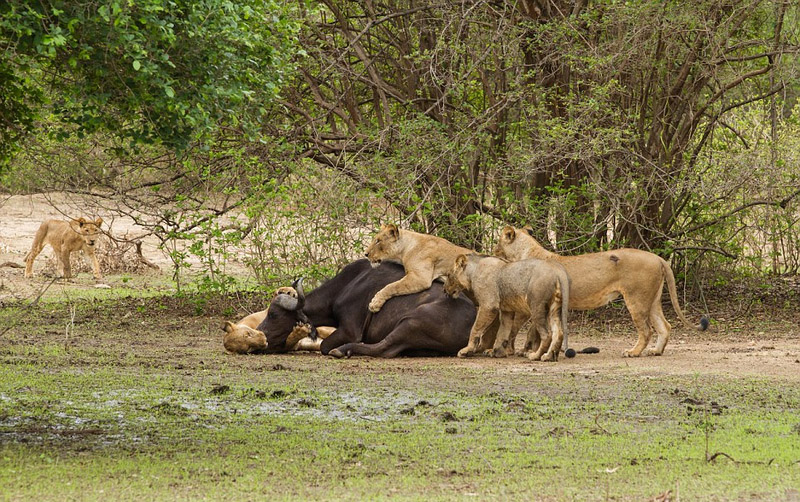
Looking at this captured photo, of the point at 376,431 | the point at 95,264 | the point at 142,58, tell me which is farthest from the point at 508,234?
the point at 95,264

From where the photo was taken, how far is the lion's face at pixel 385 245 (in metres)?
12.7

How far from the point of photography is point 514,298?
457 inches

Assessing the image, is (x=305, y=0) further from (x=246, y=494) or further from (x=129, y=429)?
(x=246, y=494)

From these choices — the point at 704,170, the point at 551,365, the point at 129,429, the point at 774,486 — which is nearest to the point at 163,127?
the point at 129,429

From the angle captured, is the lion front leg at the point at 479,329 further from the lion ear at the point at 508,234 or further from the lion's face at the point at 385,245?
the lion's face at the point at 385,245

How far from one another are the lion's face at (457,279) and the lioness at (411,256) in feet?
1.05

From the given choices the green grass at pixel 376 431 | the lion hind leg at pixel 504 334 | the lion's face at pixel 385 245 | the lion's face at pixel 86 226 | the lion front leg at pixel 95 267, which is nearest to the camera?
the green grass at pixel 376 431

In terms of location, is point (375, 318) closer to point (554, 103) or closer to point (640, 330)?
point (640, 330)

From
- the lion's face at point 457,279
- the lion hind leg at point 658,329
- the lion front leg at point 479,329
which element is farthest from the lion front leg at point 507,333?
the lion hind leg at point 658,329

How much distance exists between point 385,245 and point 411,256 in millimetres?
337

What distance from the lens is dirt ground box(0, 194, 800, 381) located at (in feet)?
35.4

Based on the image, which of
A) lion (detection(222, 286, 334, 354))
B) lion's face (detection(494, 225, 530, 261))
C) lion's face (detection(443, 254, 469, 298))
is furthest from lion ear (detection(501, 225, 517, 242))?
lion (detection(222, 286, 334, 354))

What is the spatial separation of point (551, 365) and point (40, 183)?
31.3 feet

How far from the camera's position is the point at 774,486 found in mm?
5957
